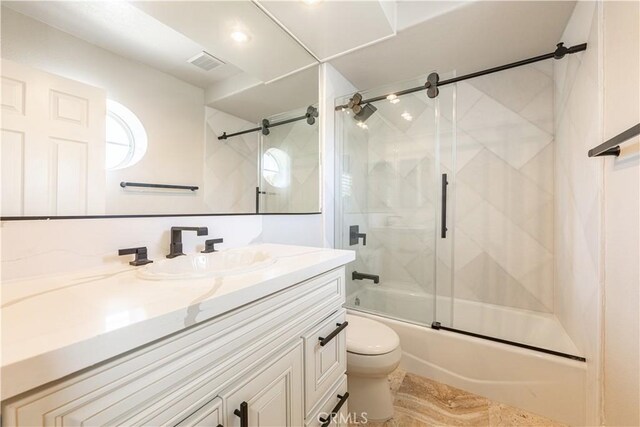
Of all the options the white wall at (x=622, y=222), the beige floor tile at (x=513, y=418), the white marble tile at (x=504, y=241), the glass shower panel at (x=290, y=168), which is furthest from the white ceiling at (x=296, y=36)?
the beige floor tile at (x=513, y=418)

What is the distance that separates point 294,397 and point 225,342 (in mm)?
333

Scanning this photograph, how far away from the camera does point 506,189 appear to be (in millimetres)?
1974

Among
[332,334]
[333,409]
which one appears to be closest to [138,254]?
[332,334]

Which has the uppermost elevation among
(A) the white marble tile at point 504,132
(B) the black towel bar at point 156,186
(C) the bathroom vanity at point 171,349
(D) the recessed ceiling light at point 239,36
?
(D) the recessed ceiling light at point 239,36

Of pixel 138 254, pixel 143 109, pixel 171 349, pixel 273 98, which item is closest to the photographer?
pixel 171 349

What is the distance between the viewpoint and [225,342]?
0.56 meters

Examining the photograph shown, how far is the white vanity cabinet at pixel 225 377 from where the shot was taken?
0.36 m

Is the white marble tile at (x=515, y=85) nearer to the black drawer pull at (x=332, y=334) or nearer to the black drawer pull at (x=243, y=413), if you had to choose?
the black drawer pull at (x=332, y=334)

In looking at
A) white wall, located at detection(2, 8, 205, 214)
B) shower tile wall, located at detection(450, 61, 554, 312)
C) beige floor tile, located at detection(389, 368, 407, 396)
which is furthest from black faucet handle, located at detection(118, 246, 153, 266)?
shower tile wall, located at detection(450, 61, 554, 312)

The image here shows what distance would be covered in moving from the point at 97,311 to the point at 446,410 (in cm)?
159

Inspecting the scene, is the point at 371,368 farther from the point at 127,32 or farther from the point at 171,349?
the point at 127,32

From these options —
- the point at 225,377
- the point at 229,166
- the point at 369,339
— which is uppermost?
the point at 229,166

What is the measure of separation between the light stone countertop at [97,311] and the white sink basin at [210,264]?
0.08 ft

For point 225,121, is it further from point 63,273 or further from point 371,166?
point 371,166
